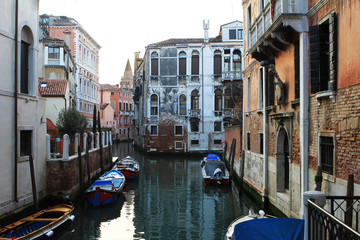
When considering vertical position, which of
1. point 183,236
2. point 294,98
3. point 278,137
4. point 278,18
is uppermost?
point 278,18

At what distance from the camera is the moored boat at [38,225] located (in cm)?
684

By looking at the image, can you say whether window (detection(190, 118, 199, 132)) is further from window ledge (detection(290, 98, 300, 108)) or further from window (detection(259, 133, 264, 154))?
window ledge (detection(290, 98, 300, 108))

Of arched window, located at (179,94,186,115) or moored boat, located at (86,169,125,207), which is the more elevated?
arched window, located at (179,94,186,115)

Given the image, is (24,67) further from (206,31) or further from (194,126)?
(206,31)

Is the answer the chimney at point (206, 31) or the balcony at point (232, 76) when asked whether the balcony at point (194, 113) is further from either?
the chimney at point (206, 31)

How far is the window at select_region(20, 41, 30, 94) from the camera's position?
8.98 meters

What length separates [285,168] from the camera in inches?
335

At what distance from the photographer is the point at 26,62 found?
919 centimetres

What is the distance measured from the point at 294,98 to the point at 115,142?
3884 cm

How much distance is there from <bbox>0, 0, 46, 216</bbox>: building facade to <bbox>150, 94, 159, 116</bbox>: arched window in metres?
17.4

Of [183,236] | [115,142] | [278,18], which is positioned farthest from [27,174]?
[115,142]

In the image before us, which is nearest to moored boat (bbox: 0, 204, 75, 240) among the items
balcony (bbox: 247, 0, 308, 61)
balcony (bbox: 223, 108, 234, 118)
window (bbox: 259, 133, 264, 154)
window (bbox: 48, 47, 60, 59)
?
window (bbox: 259, 133, 264, 154)

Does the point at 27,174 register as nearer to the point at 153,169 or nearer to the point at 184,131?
the point at 153,169

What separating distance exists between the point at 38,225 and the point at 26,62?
14.3ft
